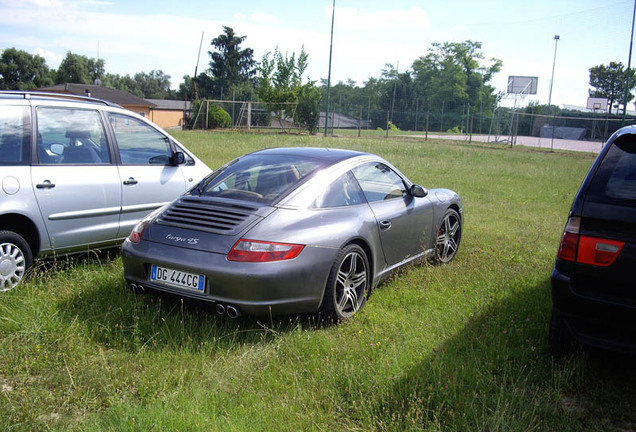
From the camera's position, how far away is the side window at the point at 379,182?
5094 mm

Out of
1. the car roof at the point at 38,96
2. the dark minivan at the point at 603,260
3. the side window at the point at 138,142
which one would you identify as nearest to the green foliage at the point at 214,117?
the side window at the point at 138,142

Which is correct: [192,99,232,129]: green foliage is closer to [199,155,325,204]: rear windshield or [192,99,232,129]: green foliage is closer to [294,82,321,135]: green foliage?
[294,82,321,135]: green foliage

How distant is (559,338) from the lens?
374 cm

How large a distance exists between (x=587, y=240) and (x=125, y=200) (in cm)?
439

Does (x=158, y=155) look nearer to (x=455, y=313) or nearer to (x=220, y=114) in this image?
(x=455, y=313)

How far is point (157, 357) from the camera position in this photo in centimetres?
361

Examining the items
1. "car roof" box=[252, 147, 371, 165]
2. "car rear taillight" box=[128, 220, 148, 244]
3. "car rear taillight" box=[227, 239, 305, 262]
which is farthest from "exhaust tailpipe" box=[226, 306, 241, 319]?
"car roof" box=[252, 147, 371, 165]

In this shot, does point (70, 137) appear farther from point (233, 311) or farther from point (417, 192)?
point (417, 192)

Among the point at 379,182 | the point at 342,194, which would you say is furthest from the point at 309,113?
the point at 342,194

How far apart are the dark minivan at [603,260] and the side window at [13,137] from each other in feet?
14.7

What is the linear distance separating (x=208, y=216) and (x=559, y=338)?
2.69 meters

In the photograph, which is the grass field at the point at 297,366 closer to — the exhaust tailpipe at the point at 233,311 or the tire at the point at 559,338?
the tire at the point at 559,338

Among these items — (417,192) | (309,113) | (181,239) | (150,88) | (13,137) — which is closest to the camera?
(181,239)

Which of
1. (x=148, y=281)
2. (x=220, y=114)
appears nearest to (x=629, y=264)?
(x=148, y=281)
